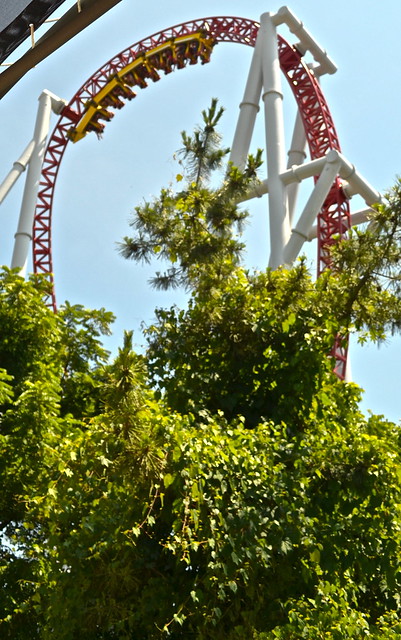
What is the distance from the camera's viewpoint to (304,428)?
260 inches

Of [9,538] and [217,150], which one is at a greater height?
[217,150]

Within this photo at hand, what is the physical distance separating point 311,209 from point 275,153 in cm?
114

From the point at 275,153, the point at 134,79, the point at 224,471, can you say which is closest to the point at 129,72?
the point at 134,79

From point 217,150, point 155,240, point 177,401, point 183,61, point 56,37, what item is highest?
point 183,61

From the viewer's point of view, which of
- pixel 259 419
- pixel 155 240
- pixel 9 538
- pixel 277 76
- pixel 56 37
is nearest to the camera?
pixel 56 37

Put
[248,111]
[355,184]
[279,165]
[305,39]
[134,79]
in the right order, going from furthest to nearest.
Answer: [134,79] < [305,39] < [248,111] < [355,184] < [279,165]

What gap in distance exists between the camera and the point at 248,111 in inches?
579

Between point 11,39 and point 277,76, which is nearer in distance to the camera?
point 11,39

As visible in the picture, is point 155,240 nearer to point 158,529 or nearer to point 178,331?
point 178,331

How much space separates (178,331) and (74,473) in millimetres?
1467

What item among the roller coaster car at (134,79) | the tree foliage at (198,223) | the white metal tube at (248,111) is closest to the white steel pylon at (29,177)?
the roller coaster car at (134,79)

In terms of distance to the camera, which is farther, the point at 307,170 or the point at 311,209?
the point at 307,170

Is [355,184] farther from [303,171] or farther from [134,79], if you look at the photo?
[134,79]

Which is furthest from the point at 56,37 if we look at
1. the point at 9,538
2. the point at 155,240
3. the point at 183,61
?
the point at 183,61
